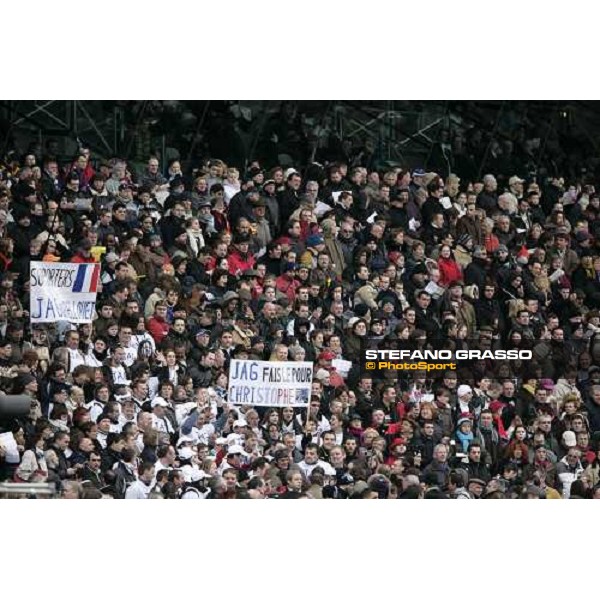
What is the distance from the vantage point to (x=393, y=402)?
14867 mm

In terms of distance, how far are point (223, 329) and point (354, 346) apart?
4.31 feet

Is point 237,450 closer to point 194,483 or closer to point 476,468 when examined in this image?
point 194,483

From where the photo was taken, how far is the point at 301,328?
14.9m

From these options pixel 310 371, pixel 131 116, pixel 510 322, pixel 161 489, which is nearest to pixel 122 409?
pixel 161 489

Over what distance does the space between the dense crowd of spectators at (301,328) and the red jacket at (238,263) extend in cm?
1

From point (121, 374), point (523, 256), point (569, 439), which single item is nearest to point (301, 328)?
point (121, 374)

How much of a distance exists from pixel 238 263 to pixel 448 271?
210 cm

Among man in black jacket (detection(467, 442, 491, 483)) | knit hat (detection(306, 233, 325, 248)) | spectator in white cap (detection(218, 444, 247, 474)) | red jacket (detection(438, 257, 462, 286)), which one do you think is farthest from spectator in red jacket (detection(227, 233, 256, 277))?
man in black jacket (detection(467, 442, 491, 483))

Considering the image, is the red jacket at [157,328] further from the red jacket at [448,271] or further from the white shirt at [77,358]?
the red jacket at [448,271]

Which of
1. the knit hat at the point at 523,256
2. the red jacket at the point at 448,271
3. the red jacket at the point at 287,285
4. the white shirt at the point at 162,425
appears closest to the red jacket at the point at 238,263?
the red jacket at the point at 287,285

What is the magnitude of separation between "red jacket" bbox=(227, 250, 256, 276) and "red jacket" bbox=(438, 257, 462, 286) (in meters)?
1.89

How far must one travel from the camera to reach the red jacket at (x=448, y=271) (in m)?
15.0

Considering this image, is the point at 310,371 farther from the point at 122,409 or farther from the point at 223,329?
the point at 122,409

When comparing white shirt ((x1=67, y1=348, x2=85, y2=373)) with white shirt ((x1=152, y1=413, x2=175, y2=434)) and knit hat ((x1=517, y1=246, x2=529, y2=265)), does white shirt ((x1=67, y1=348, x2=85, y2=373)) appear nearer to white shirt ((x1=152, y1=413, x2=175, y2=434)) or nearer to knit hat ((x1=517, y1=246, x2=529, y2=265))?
white shirt ((x1=152, y1=413, x2=175, y2=434))
